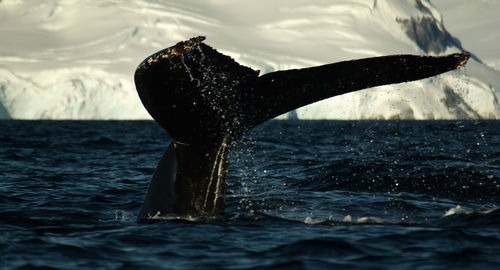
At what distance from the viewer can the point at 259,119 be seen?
16.7 ft

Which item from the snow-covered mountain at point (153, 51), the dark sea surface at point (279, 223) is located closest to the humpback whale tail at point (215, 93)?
the dark sea surface at point (279, 223)

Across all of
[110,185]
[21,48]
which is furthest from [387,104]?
[110,185]

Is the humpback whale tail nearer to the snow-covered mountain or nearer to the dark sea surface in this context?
the dark sea surface

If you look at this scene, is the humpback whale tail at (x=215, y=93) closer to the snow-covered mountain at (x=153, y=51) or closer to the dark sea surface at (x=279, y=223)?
the dark sea surface at (x=279, y=223)

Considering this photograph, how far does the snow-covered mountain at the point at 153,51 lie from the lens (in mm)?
84062

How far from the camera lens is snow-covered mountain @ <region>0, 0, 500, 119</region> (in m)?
84.1

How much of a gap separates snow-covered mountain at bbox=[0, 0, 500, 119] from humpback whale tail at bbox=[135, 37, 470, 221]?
79183 mm

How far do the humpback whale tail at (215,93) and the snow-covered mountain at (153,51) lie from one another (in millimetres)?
79183

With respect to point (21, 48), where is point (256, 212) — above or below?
below

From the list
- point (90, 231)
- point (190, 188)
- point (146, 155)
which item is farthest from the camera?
point (146, 155)

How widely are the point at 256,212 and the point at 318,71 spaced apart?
2857 mm

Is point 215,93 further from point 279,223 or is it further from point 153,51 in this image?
point 153,51

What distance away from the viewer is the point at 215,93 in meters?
4.77

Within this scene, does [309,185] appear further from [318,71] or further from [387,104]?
[387,104]
